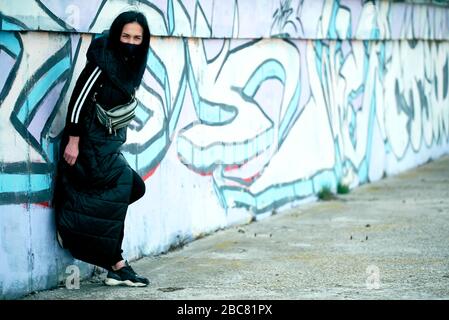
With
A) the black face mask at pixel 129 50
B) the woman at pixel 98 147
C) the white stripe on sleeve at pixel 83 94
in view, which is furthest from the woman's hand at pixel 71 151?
the black face mask at pixel 129 50

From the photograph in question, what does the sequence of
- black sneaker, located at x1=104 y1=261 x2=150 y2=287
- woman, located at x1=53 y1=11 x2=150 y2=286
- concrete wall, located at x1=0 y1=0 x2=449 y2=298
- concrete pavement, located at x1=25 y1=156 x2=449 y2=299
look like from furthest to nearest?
1. black sneaker, located at x1=104 y1=261 x2=150 y2=287
2. concrete pavement, located at x1=25 y1=156 x2=449 y2=299
3. woman, located at x1=53 y1=11 x2=150 y2=286
4. concrete wall, located at x1=0 y1=0 x2=449 y2=298

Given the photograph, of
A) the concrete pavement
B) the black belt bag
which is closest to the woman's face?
the black belt bag

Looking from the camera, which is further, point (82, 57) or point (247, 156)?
point (247, 156)

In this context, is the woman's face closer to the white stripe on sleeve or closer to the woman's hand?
the white stripe on sleeve

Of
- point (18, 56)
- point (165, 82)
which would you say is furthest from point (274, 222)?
point (18, 56)

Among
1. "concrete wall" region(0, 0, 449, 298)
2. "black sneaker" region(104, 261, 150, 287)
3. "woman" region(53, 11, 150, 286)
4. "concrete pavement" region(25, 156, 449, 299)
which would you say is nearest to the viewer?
"concrete wall" region(0, 0, 449, 298)

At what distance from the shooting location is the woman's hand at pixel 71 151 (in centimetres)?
621

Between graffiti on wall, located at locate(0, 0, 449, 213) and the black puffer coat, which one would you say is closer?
graffiti on wall, located at locate(0, 0, 449, 213)

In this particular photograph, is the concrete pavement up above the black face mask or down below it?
below

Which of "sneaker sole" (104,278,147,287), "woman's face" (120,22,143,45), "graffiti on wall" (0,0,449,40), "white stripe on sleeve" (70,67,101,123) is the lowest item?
"sneaker sole" (104,278,147,287)

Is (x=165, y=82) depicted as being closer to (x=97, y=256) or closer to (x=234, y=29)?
(x=234, y=29)

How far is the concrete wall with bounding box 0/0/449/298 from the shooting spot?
20.1 ft

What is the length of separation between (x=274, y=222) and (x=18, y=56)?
4.02 meters

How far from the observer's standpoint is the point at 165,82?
7.80 meters
